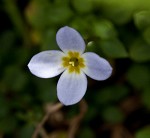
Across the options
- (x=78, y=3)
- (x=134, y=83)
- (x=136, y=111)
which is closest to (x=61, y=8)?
(x=78, y=3)

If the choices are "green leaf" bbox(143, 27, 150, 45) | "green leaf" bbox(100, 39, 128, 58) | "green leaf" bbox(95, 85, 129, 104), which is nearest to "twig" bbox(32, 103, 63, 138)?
"green leaf" bbox(95, 85, 129, 104)

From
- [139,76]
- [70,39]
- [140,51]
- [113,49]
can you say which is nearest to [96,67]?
[70,39]

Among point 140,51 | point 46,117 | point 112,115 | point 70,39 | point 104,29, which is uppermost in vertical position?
point 70,39

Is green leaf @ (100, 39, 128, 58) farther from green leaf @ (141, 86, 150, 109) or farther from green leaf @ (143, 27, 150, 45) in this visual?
green leaf @ (141, 86, 150, 109)

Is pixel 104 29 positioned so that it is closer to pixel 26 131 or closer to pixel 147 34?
pixel 147 34

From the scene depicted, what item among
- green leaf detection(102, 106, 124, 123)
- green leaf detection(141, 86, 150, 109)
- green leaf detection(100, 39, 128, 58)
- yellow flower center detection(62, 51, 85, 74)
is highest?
yellow flower center detection(62, 51, 85, 74)

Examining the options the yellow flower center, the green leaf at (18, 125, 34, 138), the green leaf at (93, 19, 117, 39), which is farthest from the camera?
the green leaf at (18, 125, 34, 138)
